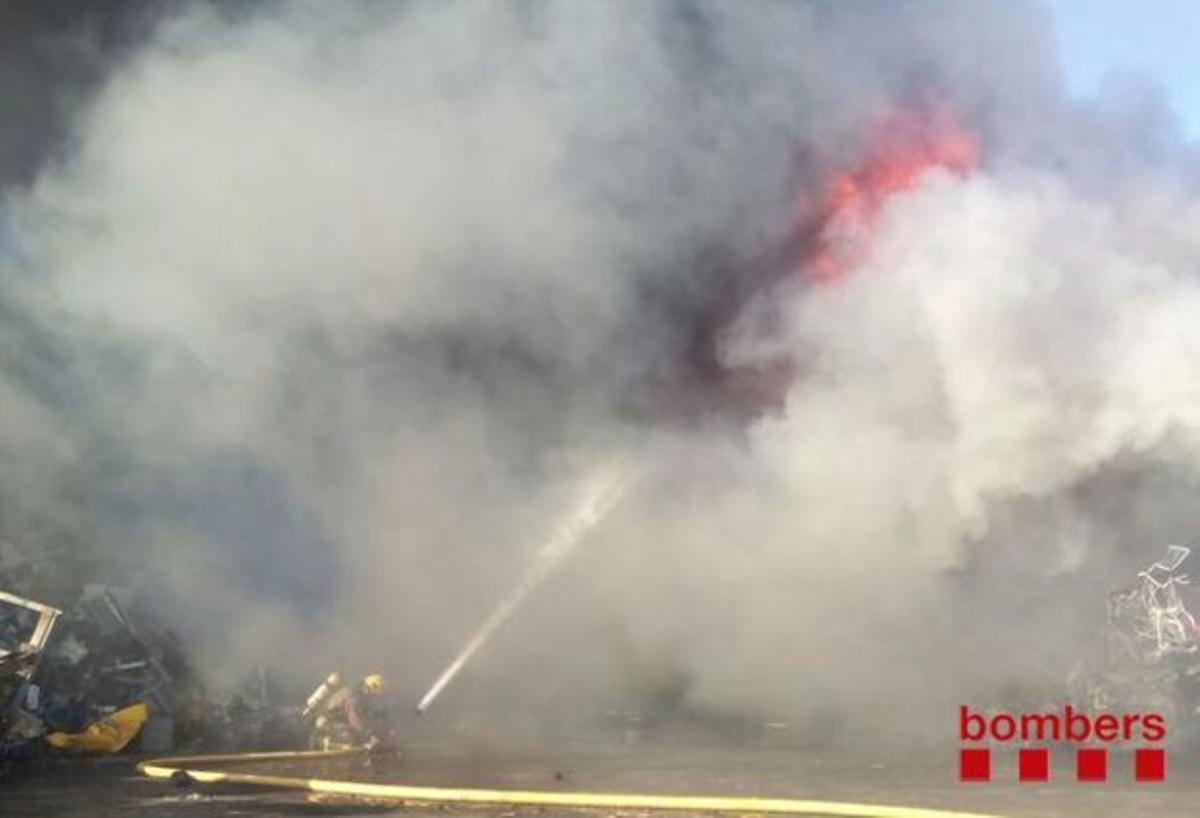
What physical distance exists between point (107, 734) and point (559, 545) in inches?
264

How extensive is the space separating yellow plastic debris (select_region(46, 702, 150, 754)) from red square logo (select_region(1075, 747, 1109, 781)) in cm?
964

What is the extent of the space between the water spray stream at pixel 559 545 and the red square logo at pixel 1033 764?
6.90m

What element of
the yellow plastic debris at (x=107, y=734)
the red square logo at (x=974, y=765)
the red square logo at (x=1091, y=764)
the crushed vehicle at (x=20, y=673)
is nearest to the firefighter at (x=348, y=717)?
the yellow plastic debris at (x=107, y=734)

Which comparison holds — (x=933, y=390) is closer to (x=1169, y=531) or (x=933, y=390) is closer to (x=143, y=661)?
(x=1169, y=531)

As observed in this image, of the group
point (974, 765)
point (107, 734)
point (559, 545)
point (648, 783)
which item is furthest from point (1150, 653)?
point (107, 734)

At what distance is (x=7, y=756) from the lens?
42.1 feet

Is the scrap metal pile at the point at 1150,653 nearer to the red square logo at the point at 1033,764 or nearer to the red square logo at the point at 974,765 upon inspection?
the red square logo at the point at 1033,764

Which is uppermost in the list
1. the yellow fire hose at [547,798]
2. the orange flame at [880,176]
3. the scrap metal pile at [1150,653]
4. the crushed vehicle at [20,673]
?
the orange flame at [880,176]

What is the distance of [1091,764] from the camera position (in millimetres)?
11516

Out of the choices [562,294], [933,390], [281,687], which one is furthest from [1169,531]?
[281,687]

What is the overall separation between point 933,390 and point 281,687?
9.49 m

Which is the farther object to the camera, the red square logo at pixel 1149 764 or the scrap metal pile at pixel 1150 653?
the scrap metal pile at pixel 1150 653

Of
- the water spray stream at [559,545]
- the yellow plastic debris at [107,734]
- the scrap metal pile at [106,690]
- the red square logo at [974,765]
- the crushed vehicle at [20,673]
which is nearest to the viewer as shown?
the red square logo at [974,765]

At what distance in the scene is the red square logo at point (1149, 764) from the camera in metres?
11.0
